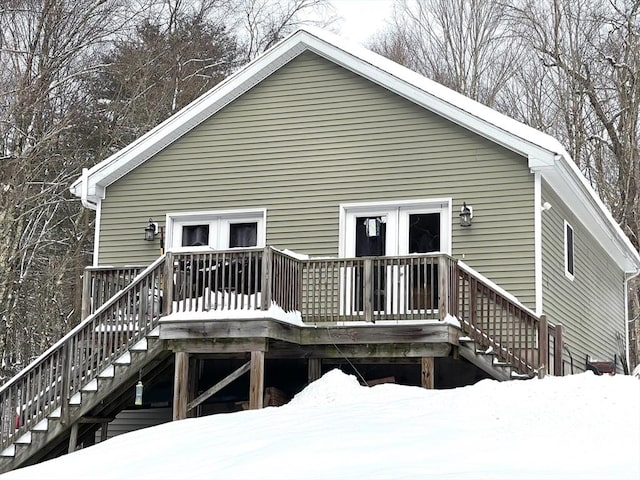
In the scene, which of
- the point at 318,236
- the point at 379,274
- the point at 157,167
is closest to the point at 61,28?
the point at 157,167

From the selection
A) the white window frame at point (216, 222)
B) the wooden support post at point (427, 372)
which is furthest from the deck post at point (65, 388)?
the wooden support post at point (427, 372)

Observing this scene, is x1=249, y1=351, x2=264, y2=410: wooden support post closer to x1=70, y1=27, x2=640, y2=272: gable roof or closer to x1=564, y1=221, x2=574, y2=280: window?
x1=70, y1=27, x2=640, y2=272: gable roof

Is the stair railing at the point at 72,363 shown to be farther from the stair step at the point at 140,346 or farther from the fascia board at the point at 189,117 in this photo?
the fascia board at the point at 189,117

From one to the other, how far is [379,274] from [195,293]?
2699mm

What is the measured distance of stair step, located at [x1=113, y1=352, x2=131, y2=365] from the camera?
15.1m

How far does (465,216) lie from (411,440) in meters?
6.93

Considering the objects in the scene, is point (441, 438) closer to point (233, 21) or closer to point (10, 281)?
point (10, 281)

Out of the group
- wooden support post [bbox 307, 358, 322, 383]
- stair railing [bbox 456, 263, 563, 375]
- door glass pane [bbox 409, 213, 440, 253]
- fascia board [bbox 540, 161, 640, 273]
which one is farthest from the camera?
door glass pane [bbox 409, 213, 440, 253]

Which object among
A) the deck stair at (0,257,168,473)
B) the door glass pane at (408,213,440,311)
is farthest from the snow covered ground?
the deck stair at (0,257,168,473)

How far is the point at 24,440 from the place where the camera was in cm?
1493

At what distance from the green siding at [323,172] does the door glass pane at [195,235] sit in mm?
379

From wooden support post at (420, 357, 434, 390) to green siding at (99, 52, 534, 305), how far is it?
6.46ft

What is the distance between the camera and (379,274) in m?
15.4

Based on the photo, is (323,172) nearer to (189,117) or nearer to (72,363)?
(189,117)
